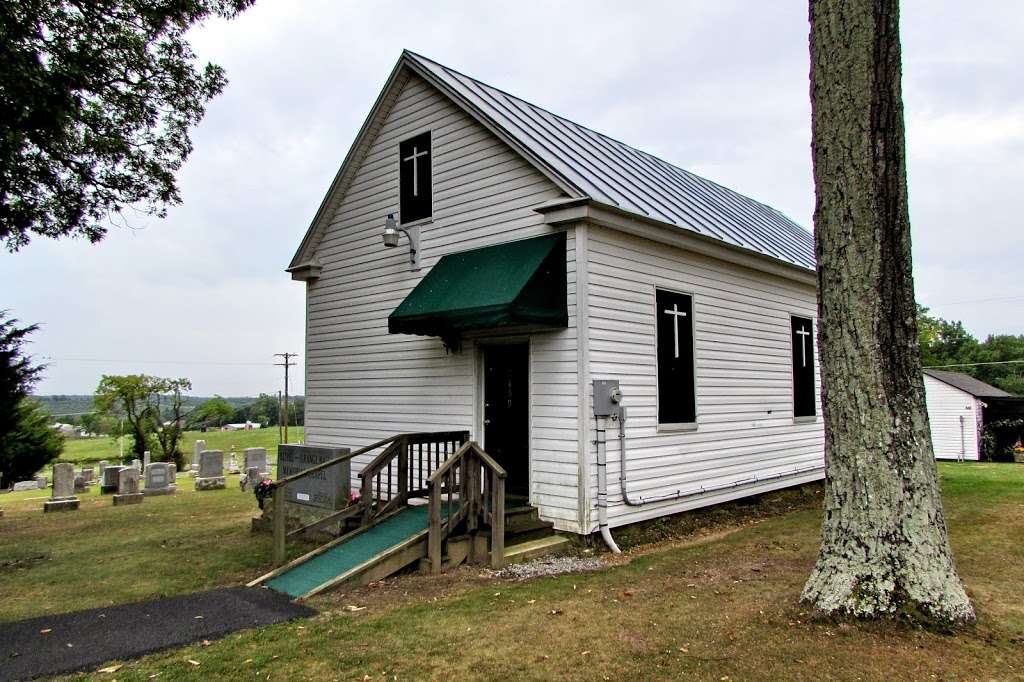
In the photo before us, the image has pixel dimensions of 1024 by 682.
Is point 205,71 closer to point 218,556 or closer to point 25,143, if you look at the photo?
point 25,143

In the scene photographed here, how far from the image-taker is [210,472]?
18953 mm

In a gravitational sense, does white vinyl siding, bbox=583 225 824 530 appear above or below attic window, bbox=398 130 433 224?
below

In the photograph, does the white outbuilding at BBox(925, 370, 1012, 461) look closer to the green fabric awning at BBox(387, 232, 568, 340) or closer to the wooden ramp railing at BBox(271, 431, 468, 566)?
the green fabric awning at BBox(387, 232, 568, 340)

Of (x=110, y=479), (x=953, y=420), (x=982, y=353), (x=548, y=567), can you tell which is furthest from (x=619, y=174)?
(x=982, y=353)

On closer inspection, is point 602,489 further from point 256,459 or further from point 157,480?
point 256,459

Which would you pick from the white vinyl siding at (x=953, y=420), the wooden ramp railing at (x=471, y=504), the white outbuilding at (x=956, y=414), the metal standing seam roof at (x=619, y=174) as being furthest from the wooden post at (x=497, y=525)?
the white outbuilding at (x=956, y=414)

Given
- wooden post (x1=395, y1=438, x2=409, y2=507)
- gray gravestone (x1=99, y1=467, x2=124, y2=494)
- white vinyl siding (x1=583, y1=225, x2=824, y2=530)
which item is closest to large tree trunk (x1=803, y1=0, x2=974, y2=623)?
white vinyl siding (x1=583, y1=225, x2=824, y2=530)

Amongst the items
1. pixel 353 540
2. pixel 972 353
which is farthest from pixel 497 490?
pixel 972 353

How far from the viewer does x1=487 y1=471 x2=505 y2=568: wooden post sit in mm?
7707

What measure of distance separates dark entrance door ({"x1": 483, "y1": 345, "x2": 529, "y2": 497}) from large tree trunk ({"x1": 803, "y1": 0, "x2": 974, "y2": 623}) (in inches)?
176

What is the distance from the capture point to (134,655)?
17.5ft

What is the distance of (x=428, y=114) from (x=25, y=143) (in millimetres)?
5861

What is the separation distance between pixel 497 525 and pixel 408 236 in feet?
16.4

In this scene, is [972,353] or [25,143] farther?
[972,353]
